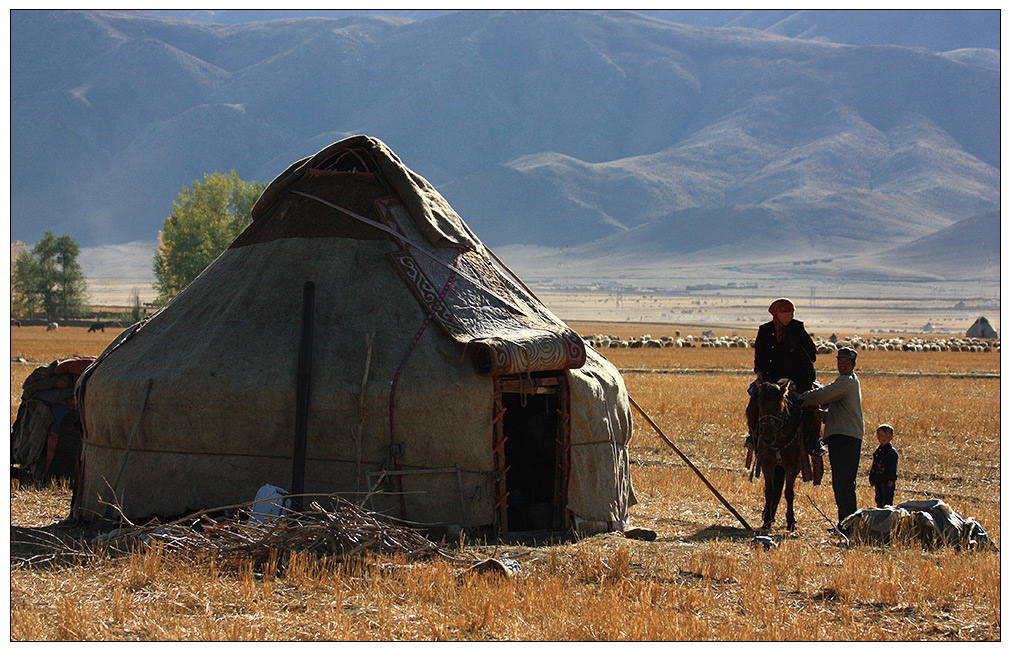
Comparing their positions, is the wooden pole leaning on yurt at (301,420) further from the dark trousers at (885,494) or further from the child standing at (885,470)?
the dark trousers at (885,494)

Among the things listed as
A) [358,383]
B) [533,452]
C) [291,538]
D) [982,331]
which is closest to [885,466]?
[533,452]

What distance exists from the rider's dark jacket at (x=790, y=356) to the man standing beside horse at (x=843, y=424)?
299 millimetres

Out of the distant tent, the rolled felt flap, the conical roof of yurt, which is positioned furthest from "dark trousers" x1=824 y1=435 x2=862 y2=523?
the distant tent

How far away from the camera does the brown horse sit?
404 inches

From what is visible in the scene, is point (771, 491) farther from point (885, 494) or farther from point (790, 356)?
point (790, 356)

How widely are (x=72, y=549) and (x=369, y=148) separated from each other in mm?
5058

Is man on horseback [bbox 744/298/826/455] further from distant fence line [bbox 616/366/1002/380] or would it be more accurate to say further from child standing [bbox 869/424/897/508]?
distant fence line [bbox 616/366/1002/380]

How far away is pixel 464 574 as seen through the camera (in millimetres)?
7832

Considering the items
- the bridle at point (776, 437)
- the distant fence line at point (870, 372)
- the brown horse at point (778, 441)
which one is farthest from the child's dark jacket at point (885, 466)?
the distant fence line at point (870, 372)

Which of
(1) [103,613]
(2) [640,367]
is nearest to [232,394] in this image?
(1) [103,613]

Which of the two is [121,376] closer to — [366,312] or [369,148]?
[366,312]

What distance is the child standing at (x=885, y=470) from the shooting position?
1052 centimetres

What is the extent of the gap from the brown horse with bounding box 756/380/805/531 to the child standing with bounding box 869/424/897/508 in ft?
2.48

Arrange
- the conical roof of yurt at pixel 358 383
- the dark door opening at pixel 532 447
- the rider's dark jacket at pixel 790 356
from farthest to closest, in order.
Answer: the dark door opening at pixel 532 447 < the rider's dark jacket at pixel 790 356 < the conical roof of yurt at pixel 358 383
